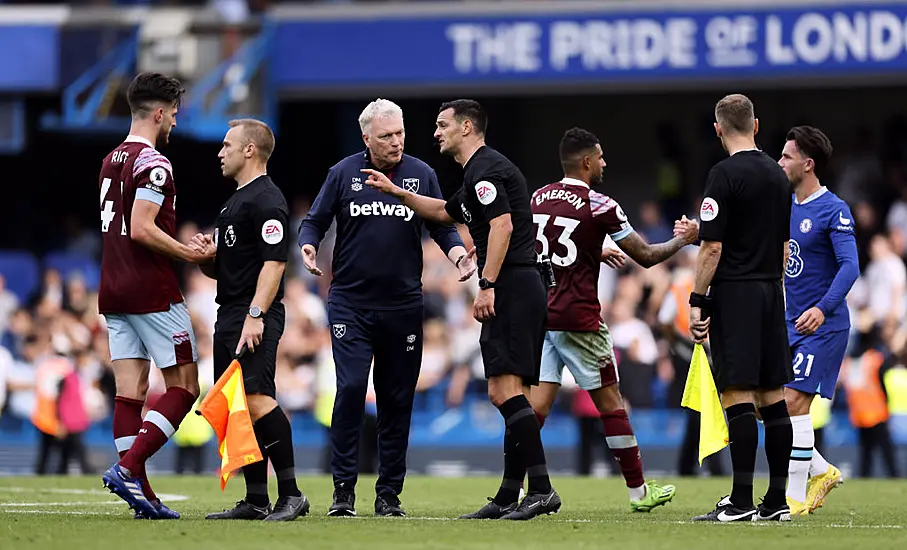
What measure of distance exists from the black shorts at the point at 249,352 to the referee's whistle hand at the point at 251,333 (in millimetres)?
92

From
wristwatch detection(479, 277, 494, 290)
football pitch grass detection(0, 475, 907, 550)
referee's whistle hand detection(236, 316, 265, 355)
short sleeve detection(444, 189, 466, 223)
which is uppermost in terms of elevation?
short sleeve detection(444, 189, 466, 223)

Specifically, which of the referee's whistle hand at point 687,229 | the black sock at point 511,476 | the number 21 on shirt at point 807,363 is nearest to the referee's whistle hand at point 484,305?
the black sock at point 511,476

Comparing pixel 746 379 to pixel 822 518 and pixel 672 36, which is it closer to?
pixel 822 518

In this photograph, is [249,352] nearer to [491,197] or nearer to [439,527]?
[439,527]

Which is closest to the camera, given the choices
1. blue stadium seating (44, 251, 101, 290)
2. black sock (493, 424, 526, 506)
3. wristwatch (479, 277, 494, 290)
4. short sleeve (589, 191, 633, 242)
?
wristwatch (479, 277, 494, 290)

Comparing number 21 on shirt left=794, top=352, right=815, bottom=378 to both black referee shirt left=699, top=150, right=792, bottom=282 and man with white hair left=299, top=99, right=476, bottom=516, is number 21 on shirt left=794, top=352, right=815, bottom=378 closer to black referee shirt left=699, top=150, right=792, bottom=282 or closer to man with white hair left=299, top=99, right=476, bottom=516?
black referee shirt left=699, top=150, right=792, bottom=282

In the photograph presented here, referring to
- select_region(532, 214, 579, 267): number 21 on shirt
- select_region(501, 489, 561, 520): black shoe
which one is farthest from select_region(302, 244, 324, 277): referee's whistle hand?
select_region(501, 489, 561, 520): black shoe

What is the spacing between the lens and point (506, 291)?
9.29 m

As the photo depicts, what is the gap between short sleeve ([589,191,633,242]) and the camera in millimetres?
10125

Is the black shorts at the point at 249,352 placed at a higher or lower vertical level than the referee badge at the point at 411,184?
lower

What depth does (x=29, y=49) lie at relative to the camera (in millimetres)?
22281

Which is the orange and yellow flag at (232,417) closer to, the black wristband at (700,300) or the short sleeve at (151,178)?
the short sleeve at (151,178)

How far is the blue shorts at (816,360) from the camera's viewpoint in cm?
1023

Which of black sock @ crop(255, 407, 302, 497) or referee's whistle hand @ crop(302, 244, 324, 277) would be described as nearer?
black sock @ crop(255, 407, 302, 497)
